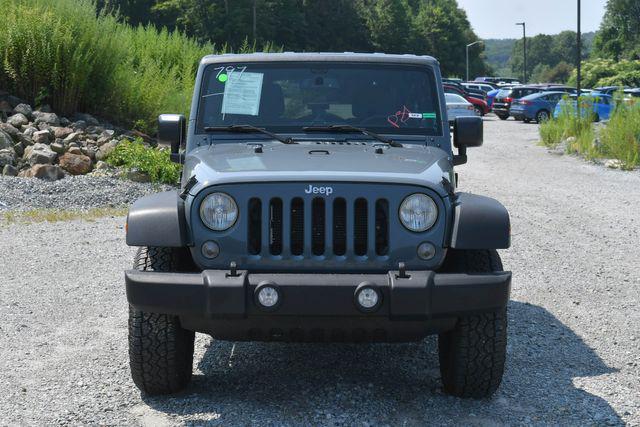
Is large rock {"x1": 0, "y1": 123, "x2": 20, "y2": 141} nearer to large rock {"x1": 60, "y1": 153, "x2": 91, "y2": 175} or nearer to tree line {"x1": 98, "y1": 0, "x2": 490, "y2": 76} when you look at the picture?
large rock {"x1": 60, "y1": 153, "x2": 91, "y2": 175}

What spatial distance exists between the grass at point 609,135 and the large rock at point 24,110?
36.7 ft

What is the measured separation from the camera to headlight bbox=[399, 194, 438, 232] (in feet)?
15.7

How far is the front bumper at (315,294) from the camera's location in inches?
179

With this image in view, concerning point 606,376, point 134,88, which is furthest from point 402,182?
point 134,88

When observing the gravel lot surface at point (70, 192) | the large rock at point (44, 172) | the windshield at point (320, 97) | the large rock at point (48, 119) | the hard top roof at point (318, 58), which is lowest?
the gravel lot surface at point (70, 192)

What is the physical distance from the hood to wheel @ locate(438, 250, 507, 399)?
1.46 feet

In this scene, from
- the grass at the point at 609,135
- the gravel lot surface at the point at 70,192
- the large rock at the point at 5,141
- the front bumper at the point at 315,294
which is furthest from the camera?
the grass at the point at 609,135

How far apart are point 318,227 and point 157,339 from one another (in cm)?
97

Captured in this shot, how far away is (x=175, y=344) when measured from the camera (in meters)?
4.96

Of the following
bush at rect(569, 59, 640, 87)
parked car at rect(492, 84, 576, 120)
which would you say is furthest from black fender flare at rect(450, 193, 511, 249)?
bush at rect(569, 59, 640, 87)

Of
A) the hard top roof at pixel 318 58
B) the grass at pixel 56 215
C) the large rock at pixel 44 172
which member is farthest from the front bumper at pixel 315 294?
the large rock at pixel 44 172

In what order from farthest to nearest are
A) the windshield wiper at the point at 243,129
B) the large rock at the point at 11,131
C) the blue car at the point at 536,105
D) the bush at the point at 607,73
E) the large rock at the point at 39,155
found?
the bush at the point at 607,73, the blue car at the point at 536,105, the large rock at the point at 11,131, the large rock at the point at 39,155, the windshield wiper at the point at 243,129

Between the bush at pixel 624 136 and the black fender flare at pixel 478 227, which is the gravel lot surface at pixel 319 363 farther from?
the bush at pixel 624 136

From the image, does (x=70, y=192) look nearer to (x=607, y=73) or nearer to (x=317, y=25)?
(x=607, y=73)
